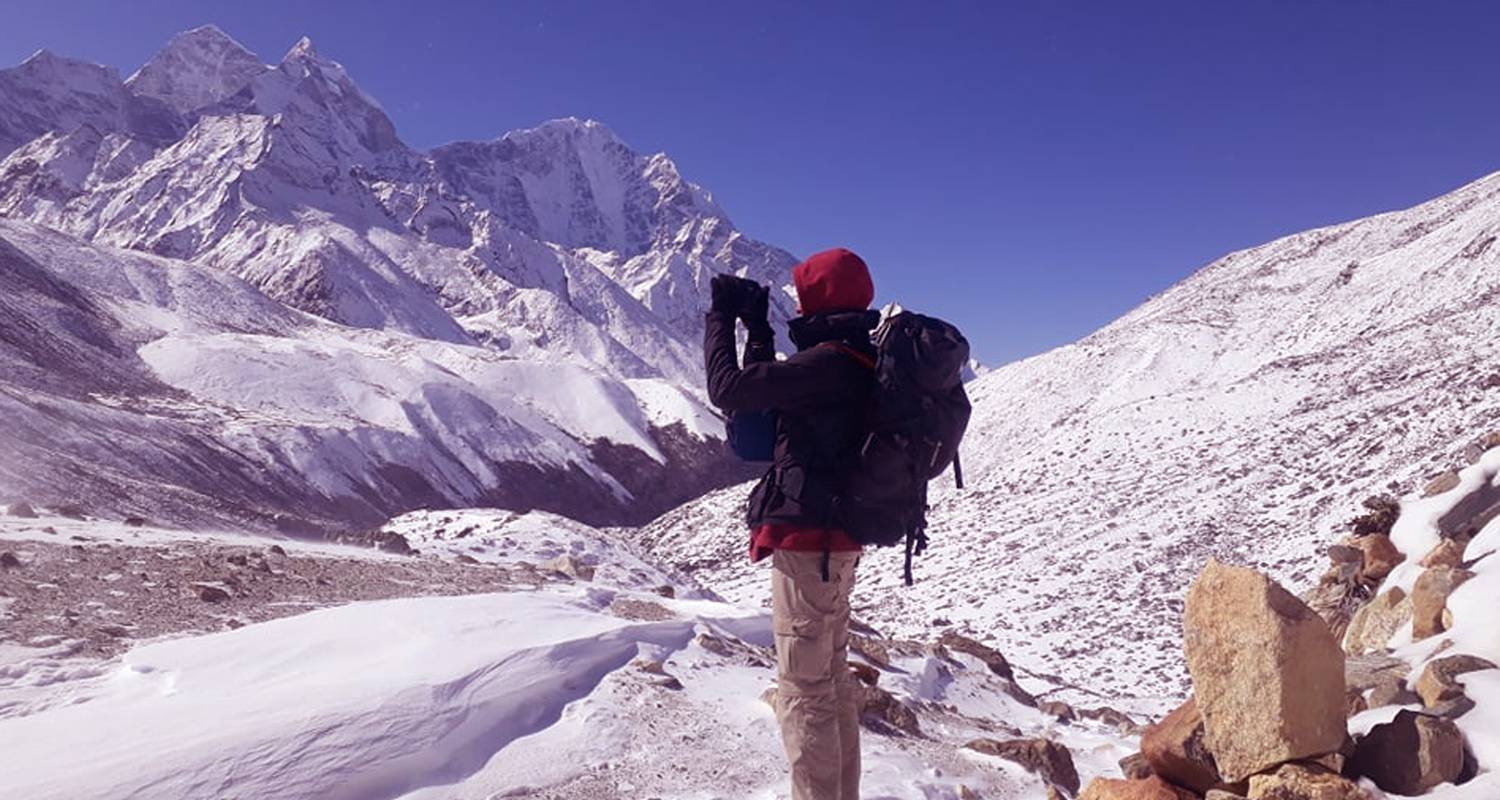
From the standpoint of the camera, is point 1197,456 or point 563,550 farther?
point 1197,456

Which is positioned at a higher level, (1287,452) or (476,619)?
(1287,452)

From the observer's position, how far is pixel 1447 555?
695 centimetres

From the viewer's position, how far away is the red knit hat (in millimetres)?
3906

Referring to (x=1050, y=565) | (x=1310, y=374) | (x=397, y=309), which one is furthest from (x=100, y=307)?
(x=1310, y=374)

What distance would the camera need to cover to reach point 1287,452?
835 inches

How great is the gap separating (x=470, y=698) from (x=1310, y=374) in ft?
94.7

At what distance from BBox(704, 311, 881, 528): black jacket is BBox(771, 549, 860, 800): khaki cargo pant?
262mm

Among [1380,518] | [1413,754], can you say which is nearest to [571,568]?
[1380,518]

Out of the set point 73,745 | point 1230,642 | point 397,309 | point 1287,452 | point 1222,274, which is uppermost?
point 397,309

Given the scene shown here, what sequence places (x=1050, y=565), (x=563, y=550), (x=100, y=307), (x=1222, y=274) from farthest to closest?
1. (x=100, y=307)
2. (x=1222, y=274)
3. (x=1050, y=565)
4. (x=563, y=550)

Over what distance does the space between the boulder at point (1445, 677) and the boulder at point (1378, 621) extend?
1725 millimetres

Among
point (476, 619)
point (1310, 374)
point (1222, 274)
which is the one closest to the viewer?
point (476, 619)

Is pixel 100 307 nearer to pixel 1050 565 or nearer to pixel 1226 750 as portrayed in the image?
pixel 1050 565

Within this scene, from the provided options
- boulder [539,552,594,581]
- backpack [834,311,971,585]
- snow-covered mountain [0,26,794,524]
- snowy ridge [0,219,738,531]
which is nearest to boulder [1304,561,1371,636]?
backpack [834,311,971,585]
